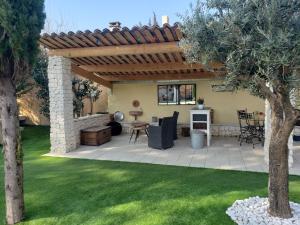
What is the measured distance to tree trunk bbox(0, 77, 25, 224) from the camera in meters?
3.53

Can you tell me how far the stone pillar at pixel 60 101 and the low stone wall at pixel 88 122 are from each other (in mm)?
615

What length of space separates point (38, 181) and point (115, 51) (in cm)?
376

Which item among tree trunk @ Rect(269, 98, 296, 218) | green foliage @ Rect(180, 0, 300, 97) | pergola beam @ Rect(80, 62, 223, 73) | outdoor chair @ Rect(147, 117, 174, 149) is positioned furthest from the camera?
pergola beam @ Rect(80, 62, 223, 73)

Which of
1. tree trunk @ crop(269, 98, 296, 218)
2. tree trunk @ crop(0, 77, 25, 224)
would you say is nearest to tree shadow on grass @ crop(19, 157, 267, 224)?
tree trunk @ crop(0, 77, 25, 224)

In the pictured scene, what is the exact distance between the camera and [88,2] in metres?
18.6

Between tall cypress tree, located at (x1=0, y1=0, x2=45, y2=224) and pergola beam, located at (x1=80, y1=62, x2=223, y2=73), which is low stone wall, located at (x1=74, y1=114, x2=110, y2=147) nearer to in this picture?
pergola beam, located at (x1=80, y1=62, x2=223, y2=73)

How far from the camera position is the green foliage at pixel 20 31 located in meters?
3.15

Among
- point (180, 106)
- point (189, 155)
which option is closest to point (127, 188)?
point (189, 155)

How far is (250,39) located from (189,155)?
4.91m

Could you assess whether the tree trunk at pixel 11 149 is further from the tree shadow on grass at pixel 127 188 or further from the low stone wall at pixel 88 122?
the low stone wall at pixel 88 122

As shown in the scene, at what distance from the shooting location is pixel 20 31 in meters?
3.26

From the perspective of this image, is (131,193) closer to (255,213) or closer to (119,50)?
(255,213)

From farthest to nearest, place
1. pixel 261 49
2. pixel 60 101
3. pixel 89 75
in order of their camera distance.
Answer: pixel 89 75 → pixel 60 101 → pixel 261 49

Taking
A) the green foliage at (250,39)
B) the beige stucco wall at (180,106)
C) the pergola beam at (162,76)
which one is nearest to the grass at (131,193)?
the green foliage at (250,39)
